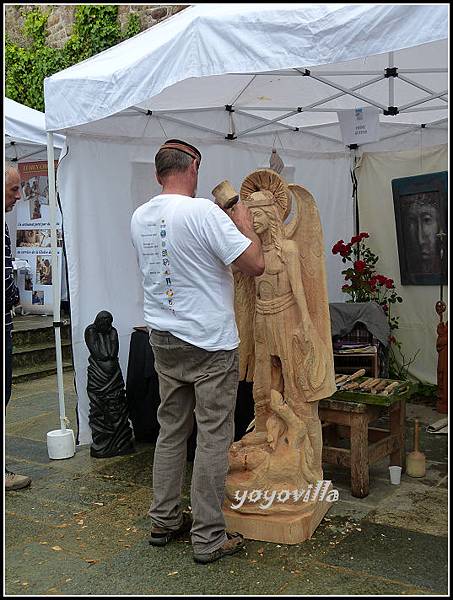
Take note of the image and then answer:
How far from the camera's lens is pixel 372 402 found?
360 cm

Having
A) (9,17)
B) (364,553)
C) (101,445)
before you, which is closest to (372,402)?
(364,553)

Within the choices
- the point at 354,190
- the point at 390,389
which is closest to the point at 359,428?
the point at 390,389

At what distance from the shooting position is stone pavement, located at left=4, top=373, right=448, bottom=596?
2.64m

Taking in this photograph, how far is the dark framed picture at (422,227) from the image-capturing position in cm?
600

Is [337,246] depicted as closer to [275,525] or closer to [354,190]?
[354,190]

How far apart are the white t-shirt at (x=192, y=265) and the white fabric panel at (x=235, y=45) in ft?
2.37

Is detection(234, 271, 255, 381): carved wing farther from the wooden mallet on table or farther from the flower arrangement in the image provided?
the flower arrangement

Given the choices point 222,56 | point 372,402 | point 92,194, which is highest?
point 222,56

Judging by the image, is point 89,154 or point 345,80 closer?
point 89,154

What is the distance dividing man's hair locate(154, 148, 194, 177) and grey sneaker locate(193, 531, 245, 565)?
1655 millimetres

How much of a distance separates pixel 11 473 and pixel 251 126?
11.2 feet

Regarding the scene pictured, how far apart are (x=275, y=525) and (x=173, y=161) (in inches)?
67.6

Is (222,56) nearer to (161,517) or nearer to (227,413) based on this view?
(227,413)

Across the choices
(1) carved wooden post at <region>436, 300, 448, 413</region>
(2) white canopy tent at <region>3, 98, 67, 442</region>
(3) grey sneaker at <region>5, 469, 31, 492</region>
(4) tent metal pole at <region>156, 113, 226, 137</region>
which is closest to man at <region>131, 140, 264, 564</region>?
(3) grey sneaker at <region>5, 469, 31, 492</region>
